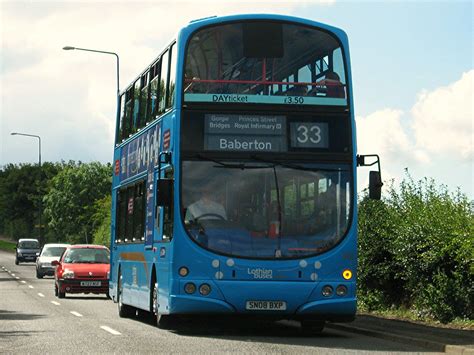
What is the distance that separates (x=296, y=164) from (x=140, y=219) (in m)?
4.52

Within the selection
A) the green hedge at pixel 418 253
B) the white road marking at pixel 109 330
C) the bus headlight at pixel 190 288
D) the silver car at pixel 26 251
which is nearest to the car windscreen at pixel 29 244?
the silver car at pixel 26 251

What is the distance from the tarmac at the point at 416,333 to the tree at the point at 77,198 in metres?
87.6

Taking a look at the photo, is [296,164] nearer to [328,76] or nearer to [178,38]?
[328,76]

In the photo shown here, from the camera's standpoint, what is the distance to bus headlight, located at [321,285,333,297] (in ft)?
57.3

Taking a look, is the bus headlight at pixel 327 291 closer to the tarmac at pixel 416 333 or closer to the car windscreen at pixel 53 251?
the tarmac at pixel 416 333

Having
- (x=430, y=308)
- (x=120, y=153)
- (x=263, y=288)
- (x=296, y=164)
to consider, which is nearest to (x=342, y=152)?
(x=296, y=164)

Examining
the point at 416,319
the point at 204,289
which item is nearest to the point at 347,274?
the point at 204,289

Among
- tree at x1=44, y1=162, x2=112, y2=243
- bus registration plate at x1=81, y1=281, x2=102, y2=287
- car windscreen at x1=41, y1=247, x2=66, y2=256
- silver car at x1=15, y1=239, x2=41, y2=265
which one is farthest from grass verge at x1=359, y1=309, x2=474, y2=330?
tree at x1=44, y1=162, x2=112, y2=243

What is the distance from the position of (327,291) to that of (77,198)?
93.7m

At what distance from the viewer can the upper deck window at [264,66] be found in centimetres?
1766

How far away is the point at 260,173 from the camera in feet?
57.8

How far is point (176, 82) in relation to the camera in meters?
17.7

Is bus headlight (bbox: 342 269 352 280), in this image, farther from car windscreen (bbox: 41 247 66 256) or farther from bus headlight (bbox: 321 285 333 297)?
car windscreen (bbox: 41 247 66 256)

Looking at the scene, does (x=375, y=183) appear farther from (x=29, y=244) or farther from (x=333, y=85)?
(x=29, y=244)
